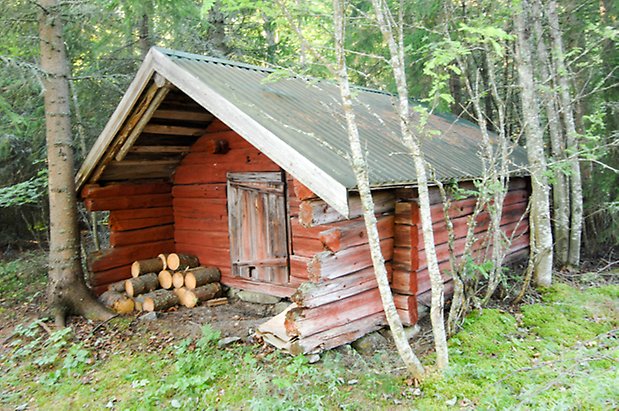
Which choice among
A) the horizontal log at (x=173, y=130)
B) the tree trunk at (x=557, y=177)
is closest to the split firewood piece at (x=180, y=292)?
the horizontal log at (x=173, y=130)

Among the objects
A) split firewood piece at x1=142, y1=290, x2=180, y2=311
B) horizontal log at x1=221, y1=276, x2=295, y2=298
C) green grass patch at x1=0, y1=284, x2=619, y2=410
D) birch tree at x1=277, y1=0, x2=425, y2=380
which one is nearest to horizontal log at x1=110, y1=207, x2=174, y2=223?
split firewood piece at x1=142, y1=290, x2=180, y2=311

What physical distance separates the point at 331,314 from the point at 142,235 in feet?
15.1

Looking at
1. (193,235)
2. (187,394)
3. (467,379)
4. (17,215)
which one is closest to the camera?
(467,379)

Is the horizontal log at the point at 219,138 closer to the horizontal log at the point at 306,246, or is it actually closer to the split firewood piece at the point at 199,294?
the horizontal log at the point at 306,246

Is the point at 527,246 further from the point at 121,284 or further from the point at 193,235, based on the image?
the point at 121,284

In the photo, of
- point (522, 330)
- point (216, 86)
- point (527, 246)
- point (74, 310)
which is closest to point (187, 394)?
point (74, 310)

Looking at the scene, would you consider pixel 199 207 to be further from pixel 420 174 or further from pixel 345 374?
pixel 420 174

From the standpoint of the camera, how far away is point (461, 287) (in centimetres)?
518

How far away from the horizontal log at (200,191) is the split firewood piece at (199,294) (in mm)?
1625

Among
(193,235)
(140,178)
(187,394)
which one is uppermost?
(140,178)

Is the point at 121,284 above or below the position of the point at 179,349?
above

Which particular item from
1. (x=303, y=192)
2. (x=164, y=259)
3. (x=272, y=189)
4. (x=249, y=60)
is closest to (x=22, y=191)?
(x=164, y=259)

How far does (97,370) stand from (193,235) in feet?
10.7

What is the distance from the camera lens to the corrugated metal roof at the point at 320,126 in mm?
4887
